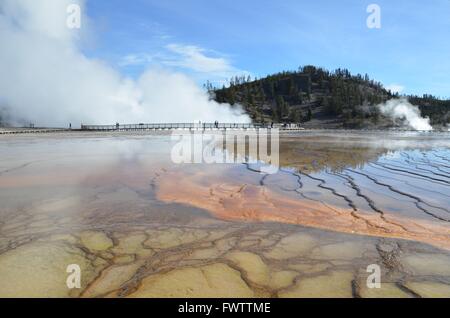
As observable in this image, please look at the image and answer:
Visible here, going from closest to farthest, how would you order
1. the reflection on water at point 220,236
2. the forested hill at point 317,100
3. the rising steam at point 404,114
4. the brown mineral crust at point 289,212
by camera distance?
the reflection on water at point 220,236 < the brown mineral crust at point 289,212 < the rising steam at point 404,114 < the forested hill at point 317,100

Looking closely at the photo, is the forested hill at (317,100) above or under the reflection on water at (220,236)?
→ above

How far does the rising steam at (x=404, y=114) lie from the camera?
318ft

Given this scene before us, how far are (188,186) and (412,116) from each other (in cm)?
11004

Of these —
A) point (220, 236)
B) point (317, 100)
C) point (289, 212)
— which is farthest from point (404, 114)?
point (220, 236)

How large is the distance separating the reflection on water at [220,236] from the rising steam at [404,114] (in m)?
96.3

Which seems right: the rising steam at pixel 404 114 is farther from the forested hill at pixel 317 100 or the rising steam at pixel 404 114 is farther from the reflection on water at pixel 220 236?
the reflection on water at pixel 220 236

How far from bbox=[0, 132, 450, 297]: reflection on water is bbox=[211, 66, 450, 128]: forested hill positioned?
9219 centimetres

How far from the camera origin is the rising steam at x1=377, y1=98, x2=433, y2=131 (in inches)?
3819

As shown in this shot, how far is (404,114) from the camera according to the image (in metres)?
108

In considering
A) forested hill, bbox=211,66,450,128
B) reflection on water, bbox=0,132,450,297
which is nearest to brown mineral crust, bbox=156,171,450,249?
reflection on water, bbox=0,132,450,297

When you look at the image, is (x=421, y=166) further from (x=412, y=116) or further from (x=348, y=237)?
(x=412, y=116)

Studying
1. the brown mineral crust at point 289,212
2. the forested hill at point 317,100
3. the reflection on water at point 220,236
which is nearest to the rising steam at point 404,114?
the forested hill at point 317,100

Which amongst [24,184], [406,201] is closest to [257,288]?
[406,201]

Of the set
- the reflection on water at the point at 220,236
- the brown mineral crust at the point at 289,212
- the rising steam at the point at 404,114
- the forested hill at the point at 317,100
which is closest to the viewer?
the reflection on water at the point at 220,236
